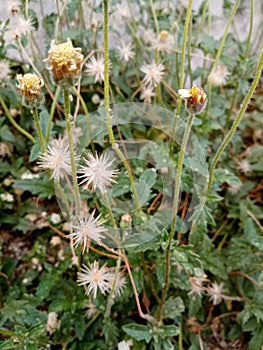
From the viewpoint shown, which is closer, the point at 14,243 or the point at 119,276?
the point at 119,276

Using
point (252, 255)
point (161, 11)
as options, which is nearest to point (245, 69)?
point (161, 11)

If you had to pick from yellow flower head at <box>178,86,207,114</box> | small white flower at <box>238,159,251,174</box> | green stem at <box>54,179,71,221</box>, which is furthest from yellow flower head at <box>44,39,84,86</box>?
small white flower at <box>238,159,251,174</box>

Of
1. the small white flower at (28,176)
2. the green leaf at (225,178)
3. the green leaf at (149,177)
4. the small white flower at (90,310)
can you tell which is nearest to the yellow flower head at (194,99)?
the green leaf at (149,177)

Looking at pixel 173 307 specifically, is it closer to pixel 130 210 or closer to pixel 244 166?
pixel 130 210

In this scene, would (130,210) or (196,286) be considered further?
(196,286)

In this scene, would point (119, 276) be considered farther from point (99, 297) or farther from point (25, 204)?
point (25, 204)

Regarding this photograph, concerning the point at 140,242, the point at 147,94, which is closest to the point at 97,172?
the point at 140,242
